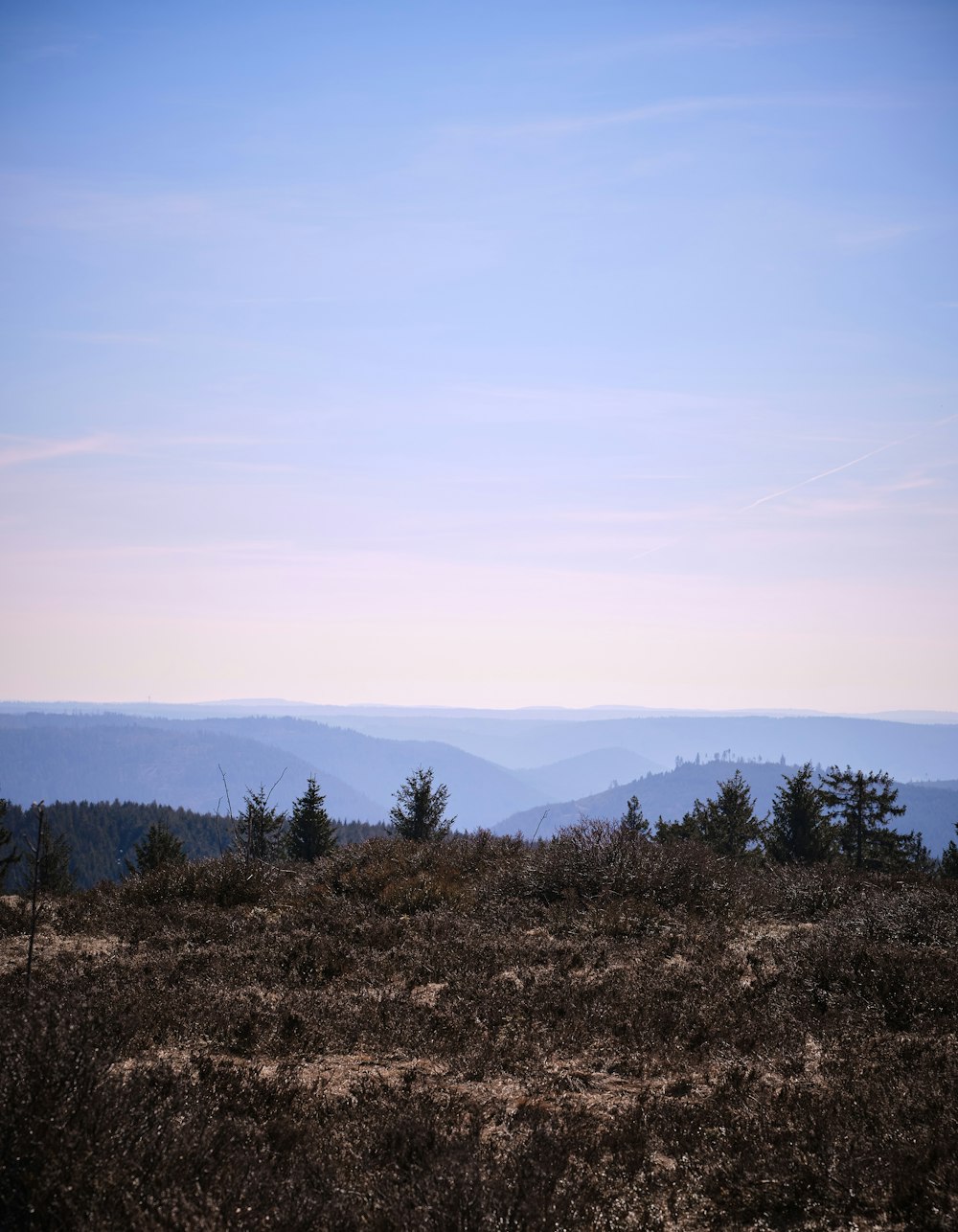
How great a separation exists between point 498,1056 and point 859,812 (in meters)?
30.9

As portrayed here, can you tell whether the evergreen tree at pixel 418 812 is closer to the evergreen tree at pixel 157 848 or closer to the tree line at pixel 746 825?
the tree line at pixel 746 825

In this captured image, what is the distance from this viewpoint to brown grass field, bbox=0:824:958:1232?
475 cm

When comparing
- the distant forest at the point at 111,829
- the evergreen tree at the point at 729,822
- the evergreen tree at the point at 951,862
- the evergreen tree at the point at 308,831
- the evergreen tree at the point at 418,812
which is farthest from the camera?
the distant forest at the point at 111,829

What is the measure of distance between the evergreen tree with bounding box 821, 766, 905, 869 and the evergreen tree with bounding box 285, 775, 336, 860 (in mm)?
21728

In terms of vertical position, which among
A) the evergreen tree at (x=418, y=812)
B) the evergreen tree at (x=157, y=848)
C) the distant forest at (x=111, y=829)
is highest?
the evergreen tree at (x=418, y=812)

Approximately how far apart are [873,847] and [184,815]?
177709 millimetres

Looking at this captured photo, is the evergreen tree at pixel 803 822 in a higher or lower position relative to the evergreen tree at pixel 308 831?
higher

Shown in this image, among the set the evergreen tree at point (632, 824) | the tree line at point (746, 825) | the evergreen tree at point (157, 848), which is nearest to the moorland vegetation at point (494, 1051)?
the evergreen tree at point (632, 824)

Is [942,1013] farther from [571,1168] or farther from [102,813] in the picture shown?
[102,813]

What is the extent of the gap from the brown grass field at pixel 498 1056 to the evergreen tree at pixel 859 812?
19.6m

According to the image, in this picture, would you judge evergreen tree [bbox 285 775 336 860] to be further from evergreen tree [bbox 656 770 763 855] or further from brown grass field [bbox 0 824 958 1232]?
brown grass field [bbox 0 824 958 1232]

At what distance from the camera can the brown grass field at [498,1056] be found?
4.75 metres

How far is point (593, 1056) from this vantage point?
7.91m

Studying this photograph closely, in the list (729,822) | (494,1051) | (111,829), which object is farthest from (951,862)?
(111,829)
